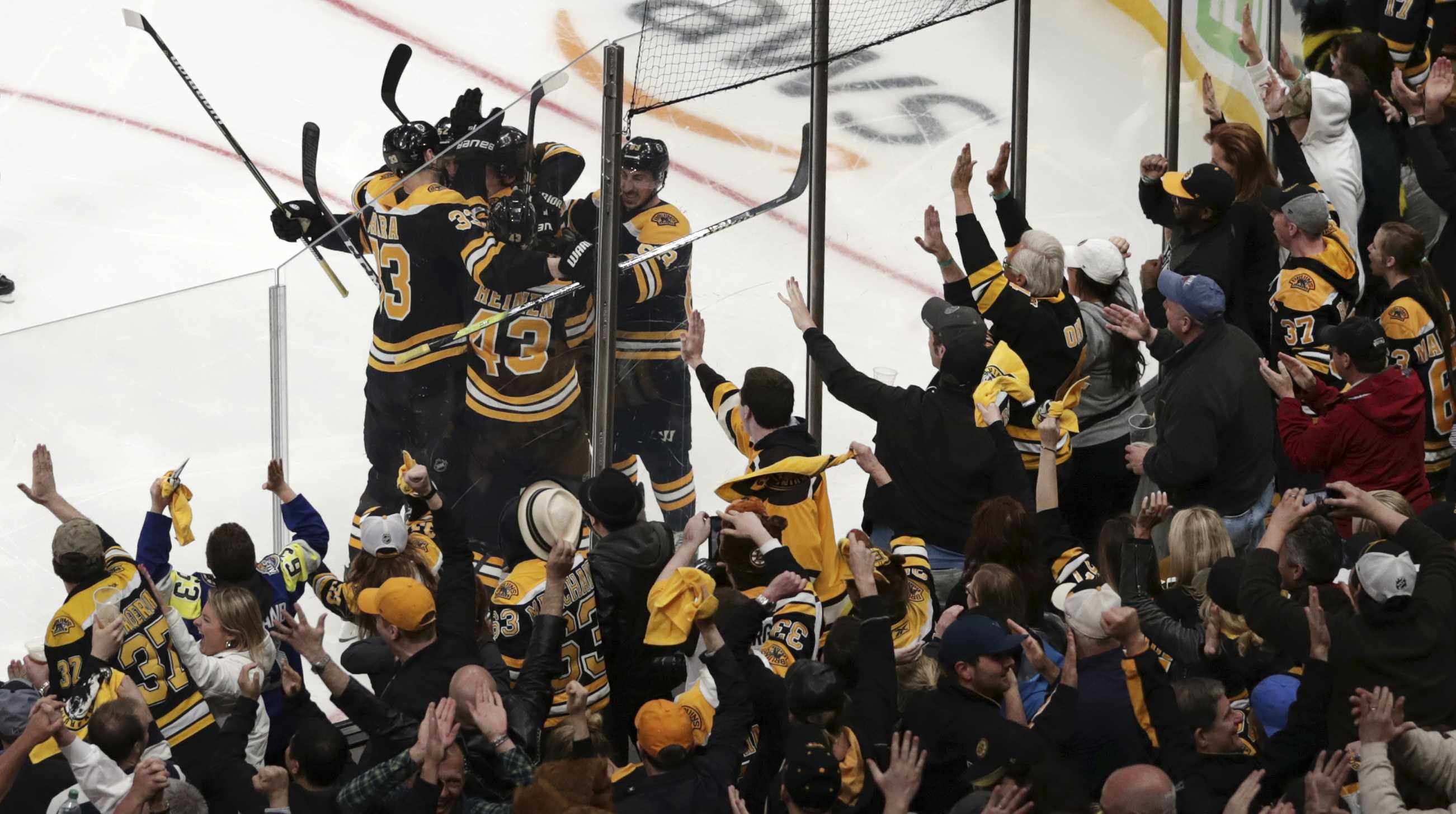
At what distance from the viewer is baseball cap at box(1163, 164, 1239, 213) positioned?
505 centimetres

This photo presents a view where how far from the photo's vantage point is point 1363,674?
131 inches

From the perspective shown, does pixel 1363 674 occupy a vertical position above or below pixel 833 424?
above

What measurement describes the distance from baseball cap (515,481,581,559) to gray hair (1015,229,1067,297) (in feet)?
4.60

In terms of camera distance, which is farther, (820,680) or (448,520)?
(448,520)

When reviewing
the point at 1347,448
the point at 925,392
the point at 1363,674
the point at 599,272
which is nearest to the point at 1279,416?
the point at 1347,448

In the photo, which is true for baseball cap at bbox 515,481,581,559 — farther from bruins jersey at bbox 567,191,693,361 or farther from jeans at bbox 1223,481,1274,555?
jeans at bbox 1223,481,1274,555

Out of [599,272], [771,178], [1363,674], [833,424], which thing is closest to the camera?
[1363,674]

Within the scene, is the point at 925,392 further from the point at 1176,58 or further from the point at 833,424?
the point at 1176,58

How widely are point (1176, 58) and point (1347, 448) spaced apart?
2.09 meters

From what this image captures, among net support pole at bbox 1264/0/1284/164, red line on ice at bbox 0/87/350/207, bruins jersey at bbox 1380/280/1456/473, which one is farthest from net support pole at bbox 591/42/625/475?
red line on ice at bbox 0/87/350/207

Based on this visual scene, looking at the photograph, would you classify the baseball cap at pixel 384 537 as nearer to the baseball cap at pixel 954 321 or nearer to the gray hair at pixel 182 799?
the gray hair at pixel 182 799

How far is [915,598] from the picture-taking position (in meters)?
3.93

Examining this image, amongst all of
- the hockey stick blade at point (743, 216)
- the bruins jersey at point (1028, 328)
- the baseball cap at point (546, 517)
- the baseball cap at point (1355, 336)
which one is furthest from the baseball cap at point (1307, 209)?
the baseball cap at point (546, 517)

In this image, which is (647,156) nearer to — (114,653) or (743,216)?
(743,216)
